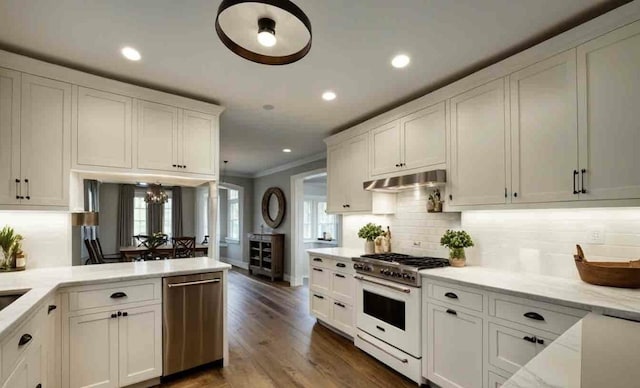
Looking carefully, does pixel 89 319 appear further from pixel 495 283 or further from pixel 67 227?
pixel 495 283

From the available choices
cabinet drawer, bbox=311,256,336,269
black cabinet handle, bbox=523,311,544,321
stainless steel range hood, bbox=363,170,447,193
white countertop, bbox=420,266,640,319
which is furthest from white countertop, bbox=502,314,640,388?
cabinet drawer, bbox=311,256,336,269

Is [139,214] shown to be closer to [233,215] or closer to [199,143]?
[233,215]

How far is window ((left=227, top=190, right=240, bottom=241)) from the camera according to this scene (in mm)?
9133

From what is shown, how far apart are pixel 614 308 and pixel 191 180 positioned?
11.4ft

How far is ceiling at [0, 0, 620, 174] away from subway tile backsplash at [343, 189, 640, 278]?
130 cm

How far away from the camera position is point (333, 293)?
3783 millimetres

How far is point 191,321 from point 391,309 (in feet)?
5.86

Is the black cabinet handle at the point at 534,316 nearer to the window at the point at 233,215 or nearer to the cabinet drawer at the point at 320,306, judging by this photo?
the cabinet drawer at the point at 320,306

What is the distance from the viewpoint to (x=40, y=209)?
2502 millimetres

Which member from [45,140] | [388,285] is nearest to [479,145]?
[388,285]

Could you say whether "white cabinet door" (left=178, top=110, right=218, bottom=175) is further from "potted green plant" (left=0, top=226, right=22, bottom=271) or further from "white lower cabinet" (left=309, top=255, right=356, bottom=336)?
"white lower cabinet" (left=309, top=255, right=356, bottom=336)

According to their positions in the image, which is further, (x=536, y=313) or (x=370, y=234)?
(x=370, y=234)

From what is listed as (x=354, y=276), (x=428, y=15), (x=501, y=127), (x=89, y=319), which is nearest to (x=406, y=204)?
(x=354, y=276)

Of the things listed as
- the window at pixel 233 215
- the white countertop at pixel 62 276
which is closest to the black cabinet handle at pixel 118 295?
the white countertop at pixel 62 276
